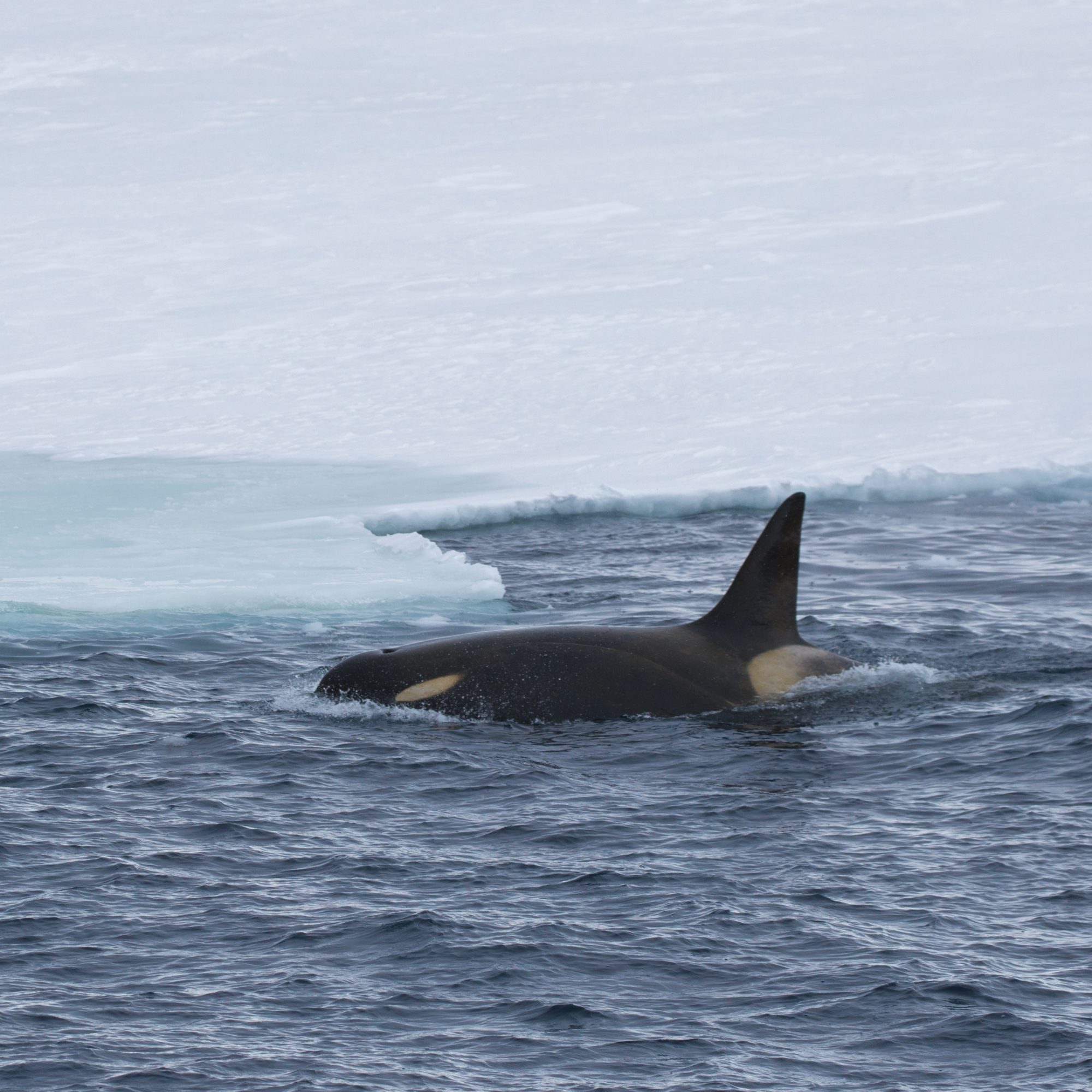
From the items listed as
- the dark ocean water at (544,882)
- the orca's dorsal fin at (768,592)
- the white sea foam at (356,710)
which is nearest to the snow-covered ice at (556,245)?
the white sea foam at (356,710)

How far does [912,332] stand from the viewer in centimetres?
2988

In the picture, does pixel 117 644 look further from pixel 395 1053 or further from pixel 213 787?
pixel 395 1053

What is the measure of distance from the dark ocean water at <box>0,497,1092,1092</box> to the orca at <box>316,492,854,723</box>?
0.80 feet

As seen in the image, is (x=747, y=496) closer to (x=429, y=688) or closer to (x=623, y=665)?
(x=623, y=665)

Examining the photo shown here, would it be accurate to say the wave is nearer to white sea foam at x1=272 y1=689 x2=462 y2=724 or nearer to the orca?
white sea foam at x1=272 y1=689 x2=462 y2=724

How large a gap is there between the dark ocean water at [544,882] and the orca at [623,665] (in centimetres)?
25

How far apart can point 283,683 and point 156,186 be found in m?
25.8

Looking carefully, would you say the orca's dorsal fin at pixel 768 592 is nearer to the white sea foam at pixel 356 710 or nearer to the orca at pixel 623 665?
the orca at pixel 623 665

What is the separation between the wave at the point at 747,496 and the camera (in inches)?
899

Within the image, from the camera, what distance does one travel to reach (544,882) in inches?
417

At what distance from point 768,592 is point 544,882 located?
14.5ft

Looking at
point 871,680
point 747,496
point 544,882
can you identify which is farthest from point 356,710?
point 747,496

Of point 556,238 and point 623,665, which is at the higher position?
point 556,238

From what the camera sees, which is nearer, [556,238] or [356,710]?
[356,710]
